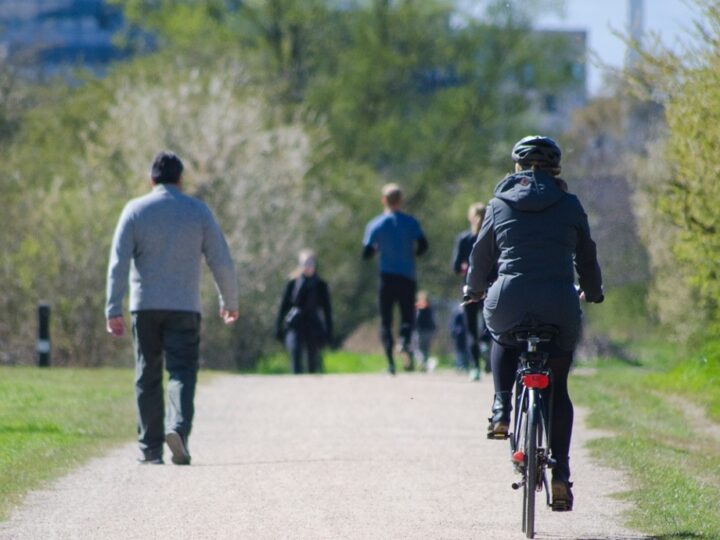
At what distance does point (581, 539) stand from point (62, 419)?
6660 mm

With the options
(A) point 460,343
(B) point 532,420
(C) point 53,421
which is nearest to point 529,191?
(B) point 532,420

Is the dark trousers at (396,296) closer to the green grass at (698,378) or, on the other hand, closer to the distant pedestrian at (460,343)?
the green grass at (698,378)

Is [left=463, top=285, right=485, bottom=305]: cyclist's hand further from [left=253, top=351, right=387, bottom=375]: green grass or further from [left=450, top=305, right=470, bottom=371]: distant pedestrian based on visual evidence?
[left=253, top=351, right=387, bottom=375]: green grass

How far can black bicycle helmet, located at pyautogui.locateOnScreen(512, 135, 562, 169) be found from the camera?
25.5ft

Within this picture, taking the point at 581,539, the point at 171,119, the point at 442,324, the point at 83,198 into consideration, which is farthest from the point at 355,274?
the point at 581,539

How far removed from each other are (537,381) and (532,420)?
0.57 feet

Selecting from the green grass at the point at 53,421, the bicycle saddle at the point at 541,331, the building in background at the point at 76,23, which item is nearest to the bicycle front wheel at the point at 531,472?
the bicycle saddle at the point at 541,331

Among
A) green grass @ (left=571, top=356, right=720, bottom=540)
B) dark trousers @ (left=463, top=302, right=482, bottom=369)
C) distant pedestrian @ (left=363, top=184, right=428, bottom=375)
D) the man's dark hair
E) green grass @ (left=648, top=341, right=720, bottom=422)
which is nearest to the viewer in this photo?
green grass @ (left=571, top=356, right=720, bottom=540)

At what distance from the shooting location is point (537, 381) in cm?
752

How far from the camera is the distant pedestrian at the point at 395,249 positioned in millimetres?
17484

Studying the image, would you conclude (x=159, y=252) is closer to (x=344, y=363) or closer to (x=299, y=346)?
(x=299, y=346)

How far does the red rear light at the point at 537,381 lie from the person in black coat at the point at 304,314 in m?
15.2

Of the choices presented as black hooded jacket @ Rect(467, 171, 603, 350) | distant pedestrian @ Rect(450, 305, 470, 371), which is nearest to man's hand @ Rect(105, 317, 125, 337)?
black hooded jacket @ Rect(467, 171, 603, 350)

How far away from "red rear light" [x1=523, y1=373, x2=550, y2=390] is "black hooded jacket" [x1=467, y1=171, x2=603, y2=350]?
227 millimetres
